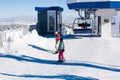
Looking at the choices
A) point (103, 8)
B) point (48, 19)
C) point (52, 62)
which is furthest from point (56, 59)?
point (48, 19)

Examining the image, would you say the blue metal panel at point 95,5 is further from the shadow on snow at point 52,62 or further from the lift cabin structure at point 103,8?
the shadow on snow at point 52,62

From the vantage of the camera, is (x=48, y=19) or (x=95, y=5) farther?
(x=48, y=19)

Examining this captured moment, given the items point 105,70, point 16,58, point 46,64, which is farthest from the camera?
point 16,58

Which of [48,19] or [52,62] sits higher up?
[48,19]

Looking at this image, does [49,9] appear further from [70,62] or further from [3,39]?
[70,62]

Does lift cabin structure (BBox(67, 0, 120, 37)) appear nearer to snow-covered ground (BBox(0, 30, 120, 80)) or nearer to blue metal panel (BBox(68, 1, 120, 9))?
blue metal panel (BBox(68, 1, 120, 9))

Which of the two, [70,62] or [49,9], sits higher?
[49,9]

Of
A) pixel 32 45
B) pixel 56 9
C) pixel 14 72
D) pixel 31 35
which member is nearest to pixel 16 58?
pixel 14 72

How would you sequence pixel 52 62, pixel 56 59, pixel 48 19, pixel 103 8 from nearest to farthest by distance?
pixel 52 62 < pixel 56 59 < pixel 103 8 < pixel 48 19

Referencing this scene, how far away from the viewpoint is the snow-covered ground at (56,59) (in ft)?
50.5

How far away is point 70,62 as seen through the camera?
18938 mm

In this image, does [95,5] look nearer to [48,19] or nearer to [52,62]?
[48,19]

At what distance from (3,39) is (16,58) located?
3649 mm

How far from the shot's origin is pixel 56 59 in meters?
20.4
